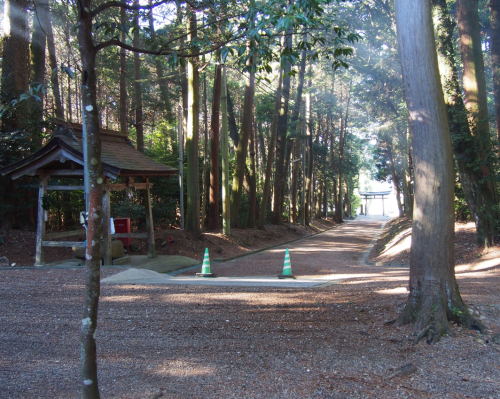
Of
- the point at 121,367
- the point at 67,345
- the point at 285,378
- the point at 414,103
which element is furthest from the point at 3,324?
the point at 414,103

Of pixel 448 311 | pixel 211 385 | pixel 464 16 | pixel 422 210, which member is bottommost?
pixel 211 385

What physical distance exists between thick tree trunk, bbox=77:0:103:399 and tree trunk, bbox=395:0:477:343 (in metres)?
4.11

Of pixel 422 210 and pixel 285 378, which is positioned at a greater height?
pixel 422 210

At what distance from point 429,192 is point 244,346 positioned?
3260mm

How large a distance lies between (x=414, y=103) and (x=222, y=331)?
426 cm

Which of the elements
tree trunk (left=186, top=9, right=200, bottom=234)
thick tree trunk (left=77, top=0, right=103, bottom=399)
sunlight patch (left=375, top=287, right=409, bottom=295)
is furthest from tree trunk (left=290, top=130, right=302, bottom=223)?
thick tree trunk (left=77, top=0, right=103, bottom=399)

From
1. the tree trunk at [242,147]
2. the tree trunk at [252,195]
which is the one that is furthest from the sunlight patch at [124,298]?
the tree trunk at [252,195]

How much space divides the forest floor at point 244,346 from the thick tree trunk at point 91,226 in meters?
1.10

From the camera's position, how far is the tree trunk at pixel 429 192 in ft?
18.7

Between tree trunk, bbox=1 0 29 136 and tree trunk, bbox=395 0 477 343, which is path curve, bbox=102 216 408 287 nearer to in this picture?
tree trunk, bbox=395 0 477 343

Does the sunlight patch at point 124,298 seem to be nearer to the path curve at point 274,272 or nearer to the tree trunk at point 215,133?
the path curve at point 274,272

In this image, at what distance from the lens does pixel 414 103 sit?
5957mm

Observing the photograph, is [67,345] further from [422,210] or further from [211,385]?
[422,210]

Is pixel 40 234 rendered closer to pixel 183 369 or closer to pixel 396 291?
pixel 183 369
